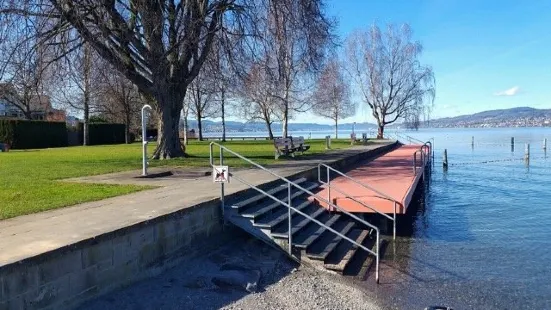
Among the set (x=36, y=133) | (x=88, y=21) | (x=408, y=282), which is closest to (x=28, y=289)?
(x=408, y=282)

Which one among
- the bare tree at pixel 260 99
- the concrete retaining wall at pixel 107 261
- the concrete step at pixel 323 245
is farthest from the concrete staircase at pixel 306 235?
the bare tree at pixel 260 99

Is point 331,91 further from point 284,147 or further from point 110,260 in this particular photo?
point 110,260

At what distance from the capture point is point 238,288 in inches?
261

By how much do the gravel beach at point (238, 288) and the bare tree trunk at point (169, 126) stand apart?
11.7 m

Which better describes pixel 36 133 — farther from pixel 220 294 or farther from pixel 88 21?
pixel 220 294

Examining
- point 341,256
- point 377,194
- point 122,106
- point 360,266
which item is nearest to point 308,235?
point 341,256

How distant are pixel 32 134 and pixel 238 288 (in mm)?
34038

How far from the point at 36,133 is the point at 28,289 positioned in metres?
35.2

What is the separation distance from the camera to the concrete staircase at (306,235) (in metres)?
7.90

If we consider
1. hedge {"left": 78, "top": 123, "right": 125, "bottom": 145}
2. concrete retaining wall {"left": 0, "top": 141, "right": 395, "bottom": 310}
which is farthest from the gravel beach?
hedge {"left": 78, "top": 123, "right": 125, "bottom": 145}

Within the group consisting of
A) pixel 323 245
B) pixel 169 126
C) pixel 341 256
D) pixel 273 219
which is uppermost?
pixel 169 126

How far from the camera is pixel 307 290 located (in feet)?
22.4

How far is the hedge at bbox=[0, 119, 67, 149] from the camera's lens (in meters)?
33.9

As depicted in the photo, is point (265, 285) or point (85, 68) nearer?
point (265, 285)
